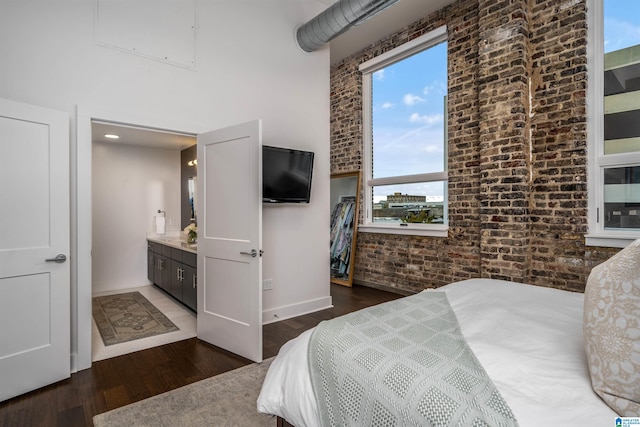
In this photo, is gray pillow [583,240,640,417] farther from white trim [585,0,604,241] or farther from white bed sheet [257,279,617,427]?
white trim [585,0,604,241]

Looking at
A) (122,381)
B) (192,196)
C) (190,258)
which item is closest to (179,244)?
(190,258)

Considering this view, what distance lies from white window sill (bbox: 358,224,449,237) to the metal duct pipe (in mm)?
2685

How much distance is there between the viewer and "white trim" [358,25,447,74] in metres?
4.41

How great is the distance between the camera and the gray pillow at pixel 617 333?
2.86 ft

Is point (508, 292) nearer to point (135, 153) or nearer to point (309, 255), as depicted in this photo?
point (309, 255)

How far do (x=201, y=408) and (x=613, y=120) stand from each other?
4.34 metres

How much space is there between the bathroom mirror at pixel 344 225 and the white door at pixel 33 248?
12.7 feet

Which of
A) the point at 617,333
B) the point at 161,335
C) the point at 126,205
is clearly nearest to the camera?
the point at 617,333

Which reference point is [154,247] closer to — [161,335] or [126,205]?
[126,205]

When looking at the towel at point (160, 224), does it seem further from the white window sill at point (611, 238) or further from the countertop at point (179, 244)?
the white window sill at point (611, 238)

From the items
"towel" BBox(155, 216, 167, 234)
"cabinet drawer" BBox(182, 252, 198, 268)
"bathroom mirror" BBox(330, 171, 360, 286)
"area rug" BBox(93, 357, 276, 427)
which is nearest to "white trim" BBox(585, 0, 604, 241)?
"bathroom mirror" BBox(330, 171, 360, 286)

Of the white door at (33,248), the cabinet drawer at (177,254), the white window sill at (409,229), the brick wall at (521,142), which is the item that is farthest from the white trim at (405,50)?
the white door at (33,248)

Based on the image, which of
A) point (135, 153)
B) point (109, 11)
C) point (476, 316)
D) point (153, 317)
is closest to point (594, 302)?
point (476, 316)

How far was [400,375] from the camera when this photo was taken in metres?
1.08
